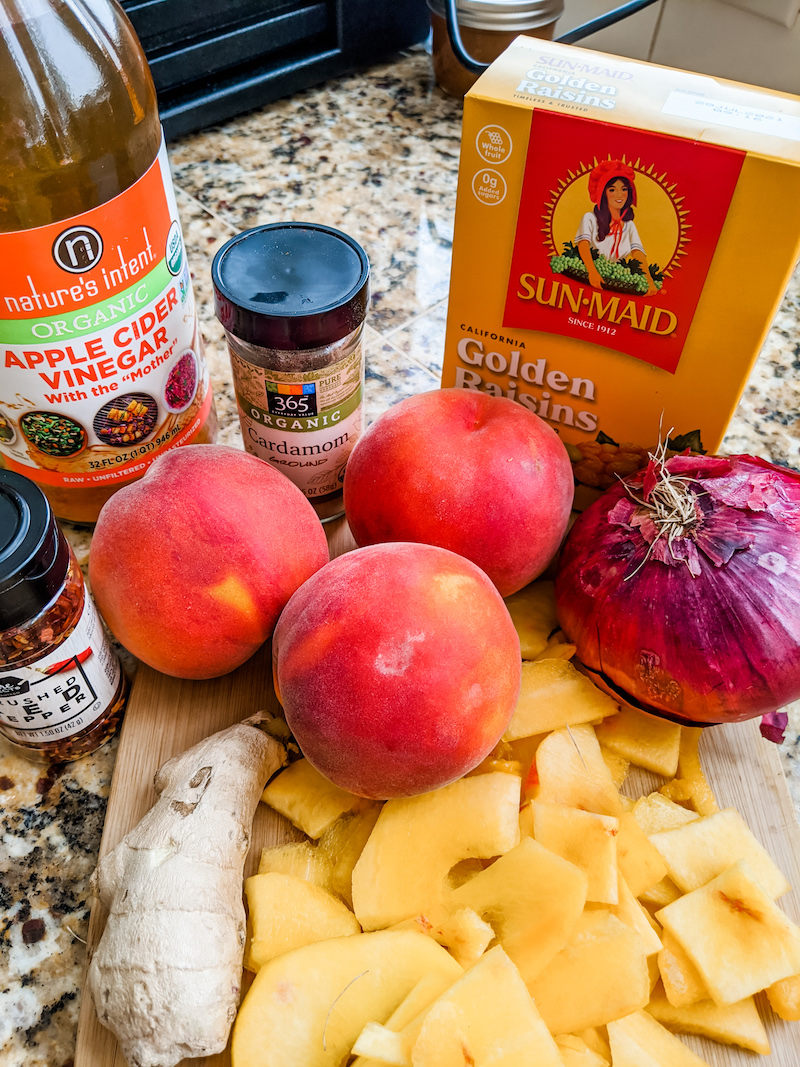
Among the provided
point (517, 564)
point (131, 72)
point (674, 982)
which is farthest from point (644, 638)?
point (131, 72)

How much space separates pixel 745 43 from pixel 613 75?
30.2 inches

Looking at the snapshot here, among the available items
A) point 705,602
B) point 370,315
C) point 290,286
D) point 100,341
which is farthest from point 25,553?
point 370,315

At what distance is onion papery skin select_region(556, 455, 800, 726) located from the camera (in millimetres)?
686

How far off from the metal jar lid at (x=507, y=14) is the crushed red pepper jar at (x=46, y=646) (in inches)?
38.0

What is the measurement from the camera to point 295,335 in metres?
0.74

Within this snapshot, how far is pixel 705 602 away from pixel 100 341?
1.83ft

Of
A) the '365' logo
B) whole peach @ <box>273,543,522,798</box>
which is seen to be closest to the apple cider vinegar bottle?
the '365' logo

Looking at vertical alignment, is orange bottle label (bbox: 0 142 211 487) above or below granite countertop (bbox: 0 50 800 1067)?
above

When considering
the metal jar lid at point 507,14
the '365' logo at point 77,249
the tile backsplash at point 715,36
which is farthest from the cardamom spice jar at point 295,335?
the tile backsplash at point 715,36

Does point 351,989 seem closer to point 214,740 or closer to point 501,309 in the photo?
point 214,740

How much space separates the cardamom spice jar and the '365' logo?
4.4 inches

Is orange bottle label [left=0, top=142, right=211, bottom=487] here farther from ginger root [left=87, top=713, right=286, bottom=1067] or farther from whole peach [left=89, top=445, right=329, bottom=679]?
ginger root [left=87, top=713, right=286, bottom=1067]

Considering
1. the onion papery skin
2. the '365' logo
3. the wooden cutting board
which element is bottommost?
the wooden cutting board

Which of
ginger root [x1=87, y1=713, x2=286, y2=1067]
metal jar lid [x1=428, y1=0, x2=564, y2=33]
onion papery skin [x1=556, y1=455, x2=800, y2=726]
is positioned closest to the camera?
ginger root [x1=87, y1=713, x2=286, y2=1067]
